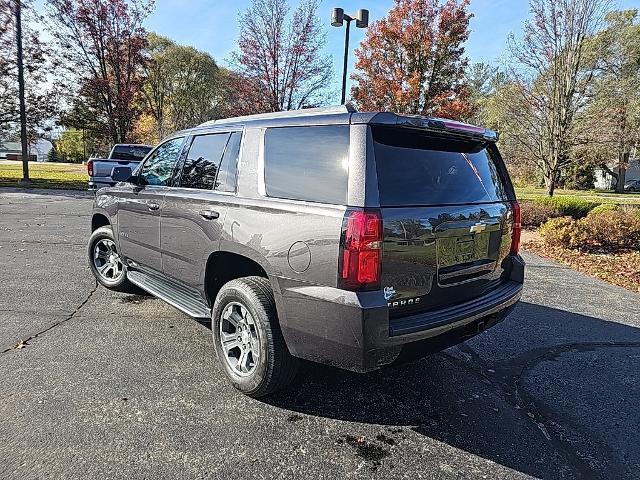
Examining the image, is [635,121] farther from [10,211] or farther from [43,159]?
[43,159]

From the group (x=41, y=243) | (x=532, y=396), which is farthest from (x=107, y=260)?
(x=532, y=396)

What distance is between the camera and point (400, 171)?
8.39ft

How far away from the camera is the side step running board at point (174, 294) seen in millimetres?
3418

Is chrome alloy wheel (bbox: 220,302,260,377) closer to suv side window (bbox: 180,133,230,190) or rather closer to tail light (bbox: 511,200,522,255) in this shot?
suv side window (bbox: 180,133,230,190)

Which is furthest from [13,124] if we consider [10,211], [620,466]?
[620,466]

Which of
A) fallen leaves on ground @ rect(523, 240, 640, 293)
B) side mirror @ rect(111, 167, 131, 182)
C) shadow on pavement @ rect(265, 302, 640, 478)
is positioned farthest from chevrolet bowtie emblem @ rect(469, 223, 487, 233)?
fallen leaves on ground @ rect(523, 240, 640, 293)

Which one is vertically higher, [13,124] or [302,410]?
[13,124]

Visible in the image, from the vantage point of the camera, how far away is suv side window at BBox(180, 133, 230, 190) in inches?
135

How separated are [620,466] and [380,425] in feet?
4.40

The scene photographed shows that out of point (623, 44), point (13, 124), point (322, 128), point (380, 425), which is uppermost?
point (623, 44)

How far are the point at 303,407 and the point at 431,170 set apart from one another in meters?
1.78

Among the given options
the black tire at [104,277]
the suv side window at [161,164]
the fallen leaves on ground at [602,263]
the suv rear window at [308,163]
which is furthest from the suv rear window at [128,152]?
the suv rear window at [308,163]

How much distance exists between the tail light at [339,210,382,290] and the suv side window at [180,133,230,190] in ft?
5.00

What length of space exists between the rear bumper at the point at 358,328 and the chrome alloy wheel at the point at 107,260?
3210 mm
